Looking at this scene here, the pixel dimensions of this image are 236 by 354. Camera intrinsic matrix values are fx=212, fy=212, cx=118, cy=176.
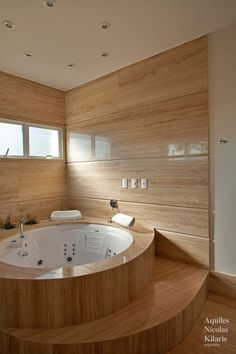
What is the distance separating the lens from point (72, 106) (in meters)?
3.20

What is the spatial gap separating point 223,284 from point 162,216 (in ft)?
2.66

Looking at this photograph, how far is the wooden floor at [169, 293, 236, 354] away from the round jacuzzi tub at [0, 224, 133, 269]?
0.87 m

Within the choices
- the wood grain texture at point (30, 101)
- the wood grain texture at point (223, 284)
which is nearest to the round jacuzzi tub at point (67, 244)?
the wood grain texture at point (223, 284)

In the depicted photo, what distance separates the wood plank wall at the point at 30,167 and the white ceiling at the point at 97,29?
0.33 m

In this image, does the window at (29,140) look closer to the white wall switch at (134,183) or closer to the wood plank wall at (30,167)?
the wood plank wall at (30,167)

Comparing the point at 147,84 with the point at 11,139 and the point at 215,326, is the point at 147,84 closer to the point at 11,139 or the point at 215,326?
the point at 11,139

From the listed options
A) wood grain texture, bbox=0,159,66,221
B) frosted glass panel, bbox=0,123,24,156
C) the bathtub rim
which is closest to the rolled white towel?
the bathtub rim

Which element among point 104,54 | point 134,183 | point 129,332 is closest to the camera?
point 129,332

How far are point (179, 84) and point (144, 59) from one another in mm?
557

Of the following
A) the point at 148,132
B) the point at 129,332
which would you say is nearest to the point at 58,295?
the point at 129,332

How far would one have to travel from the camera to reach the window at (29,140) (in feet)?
8.80

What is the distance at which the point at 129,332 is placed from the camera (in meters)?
1.27

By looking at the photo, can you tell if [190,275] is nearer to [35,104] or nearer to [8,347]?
[8,347]

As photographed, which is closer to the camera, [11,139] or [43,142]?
[11,139]
